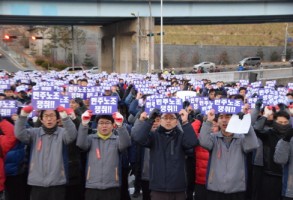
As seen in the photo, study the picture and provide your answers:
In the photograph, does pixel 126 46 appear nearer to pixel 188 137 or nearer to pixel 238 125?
pixel 188 137

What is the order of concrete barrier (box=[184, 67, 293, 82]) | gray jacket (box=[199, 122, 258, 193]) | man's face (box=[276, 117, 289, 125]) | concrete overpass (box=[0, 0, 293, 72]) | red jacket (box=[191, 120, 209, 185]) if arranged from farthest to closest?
concrete overpass (box=[0, 0, 293, 72]) → concrete barrier (box=[184, 67, 293, 82]) → red jacket (box=[191, 120, 209, 185]) → man's face (box=[276, 117, 289, 125]) → gray jacket (box=[199, 122, 258, 193])

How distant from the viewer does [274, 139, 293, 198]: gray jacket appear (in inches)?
217

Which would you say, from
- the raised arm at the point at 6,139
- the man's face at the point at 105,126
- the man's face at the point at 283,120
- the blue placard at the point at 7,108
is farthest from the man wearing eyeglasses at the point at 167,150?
the blue placard at the point at 7,108

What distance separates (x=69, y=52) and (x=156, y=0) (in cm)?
3420

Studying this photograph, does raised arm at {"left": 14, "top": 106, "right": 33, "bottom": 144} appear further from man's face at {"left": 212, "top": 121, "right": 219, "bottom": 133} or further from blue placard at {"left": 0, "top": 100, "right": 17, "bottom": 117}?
man's face at {"left": 212, "top": 121, "right": 219, "bottom": 133}

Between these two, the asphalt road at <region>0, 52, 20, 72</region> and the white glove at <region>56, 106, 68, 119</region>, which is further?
the asphalt road at <region>0, 52, 20, 72</region>

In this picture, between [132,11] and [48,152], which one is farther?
[132,11]

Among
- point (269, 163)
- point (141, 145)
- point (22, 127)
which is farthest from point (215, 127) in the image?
point (22, 127)

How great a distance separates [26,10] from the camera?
34562 millimetres

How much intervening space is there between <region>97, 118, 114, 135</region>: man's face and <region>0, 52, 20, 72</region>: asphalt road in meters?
59.4

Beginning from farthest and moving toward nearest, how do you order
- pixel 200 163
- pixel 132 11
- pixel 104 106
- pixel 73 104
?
pixel 132 11
pixel 73 104
pixel 200 163
pixel 104 106

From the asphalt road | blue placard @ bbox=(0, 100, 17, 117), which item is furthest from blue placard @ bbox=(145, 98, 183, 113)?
the asphalt road

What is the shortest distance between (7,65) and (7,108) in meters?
64.4

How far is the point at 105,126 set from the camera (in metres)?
5.77
